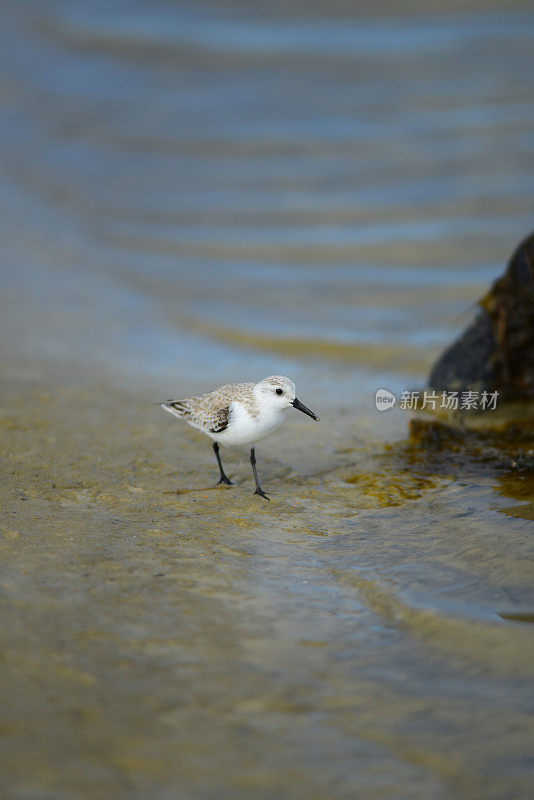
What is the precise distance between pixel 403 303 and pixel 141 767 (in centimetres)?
1049

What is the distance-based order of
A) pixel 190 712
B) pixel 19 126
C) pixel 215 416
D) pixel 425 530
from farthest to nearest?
pixel 19 126 < pixel 215 416 < pixel 425 530 < pixel 190 712

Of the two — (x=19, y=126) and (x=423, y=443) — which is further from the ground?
(x=19, y=126)

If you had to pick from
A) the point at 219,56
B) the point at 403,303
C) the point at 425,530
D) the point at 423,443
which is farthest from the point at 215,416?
the point at 219,56

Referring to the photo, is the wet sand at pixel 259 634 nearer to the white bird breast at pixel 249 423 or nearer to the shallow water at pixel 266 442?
the shallow water at pixel 266 442

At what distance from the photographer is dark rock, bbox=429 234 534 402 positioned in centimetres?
848

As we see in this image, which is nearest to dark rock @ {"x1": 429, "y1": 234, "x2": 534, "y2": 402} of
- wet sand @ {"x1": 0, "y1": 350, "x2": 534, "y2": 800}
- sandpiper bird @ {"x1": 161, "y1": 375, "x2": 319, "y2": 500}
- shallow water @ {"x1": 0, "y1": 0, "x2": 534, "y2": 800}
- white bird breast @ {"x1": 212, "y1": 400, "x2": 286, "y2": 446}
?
shallow water @ {"x1": 0, "y1": 0, "x2": 534, "y2": 800}

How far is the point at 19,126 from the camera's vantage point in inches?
802

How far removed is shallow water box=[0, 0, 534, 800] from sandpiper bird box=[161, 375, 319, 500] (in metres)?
0.41

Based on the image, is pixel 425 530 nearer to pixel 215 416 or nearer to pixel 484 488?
pixel 484 488

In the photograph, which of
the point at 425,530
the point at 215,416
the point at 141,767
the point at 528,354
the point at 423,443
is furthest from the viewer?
the point at 528,354

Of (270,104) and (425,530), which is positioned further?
(270,104)

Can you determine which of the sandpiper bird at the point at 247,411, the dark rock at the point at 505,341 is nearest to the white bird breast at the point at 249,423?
the sandpiper bird at the point at 247,411

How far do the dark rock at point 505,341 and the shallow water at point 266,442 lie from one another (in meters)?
0.92

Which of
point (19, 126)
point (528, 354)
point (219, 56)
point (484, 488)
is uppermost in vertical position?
point (219, 56)
